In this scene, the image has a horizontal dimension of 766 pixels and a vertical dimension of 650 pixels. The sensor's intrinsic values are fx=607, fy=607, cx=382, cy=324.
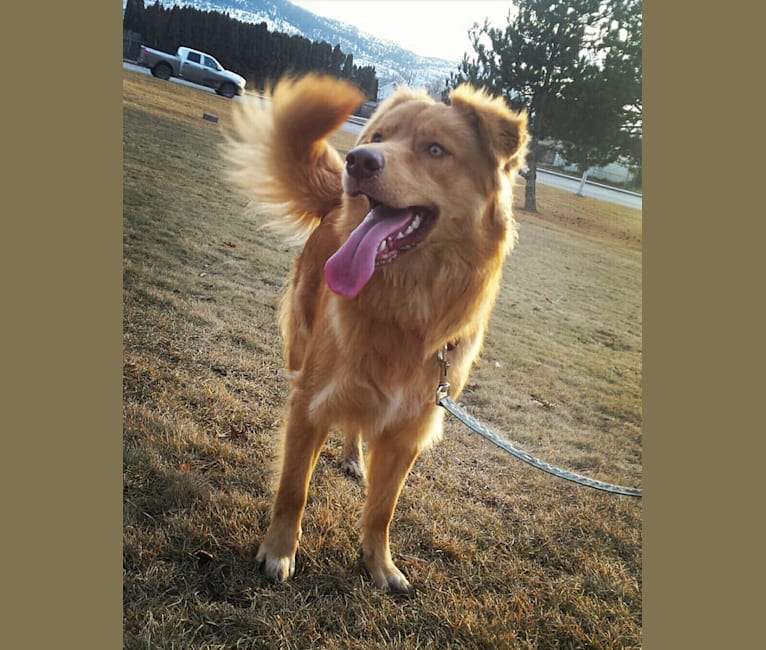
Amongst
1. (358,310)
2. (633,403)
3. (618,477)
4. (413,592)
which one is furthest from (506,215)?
(413,592)

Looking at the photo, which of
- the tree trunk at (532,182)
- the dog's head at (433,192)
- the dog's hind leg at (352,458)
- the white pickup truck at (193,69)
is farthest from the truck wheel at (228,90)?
the dog's hind leg at (352,458)

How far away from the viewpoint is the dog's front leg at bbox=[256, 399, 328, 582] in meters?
2.50

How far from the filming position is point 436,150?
83.0 inches

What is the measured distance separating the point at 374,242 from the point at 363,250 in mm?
48

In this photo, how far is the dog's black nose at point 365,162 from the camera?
76.9 inches

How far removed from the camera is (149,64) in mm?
2547

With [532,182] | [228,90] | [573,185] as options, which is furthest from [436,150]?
[228,90]

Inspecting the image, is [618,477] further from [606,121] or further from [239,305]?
[239,305]

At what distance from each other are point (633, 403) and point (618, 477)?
0.35 m

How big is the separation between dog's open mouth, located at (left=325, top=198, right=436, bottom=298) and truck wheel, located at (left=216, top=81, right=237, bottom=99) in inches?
35.1

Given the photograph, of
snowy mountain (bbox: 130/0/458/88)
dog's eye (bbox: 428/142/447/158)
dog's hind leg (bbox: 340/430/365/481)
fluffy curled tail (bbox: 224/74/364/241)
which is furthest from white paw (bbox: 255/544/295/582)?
snowy mountain (bbox: 130/0/458/88)

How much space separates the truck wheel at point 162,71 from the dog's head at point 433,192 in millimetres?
957

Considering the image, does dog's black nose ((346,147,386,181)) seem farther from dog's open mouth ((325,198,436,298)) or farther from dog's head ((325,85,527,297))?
dog's open mouth ((325,198,436,298))

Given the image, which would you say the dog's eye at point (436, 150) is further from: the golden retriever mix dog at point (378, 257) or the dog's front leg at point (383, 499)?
the dog's front leg at point (383, 499)
